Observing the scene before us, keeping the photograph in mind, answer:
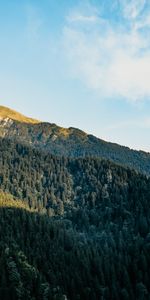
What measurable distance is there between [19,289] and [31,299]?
9103 millimetres

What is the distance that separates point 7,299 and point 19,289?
878 centimetres

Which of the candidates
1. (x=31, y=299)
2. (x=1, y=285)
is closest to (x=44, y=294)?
(x=31, y=299)

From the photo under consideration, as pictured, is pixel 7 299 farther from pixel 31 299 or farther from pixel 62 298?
pixel 62 298

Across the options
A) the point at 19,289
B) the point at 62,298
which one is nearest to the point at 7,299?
the point at 19,289

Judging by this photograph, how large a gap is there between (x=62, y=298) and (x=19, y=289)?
2055 cm

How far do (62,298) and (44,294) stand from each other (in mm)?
8657

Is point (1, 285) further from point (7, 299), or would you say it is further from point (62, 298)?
point (62, 298)

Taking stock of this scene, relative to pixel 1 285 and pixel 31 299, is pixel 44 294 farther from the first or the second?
pixel 1 285

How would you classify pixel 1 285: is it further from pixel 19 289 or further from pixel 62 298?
pixel 62 298

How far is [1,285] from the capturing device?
199375 millimetres

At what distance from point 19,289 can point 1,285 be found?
8.72 metres

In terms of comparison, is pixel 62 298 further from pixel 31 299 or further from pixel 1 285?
pixel 1 285

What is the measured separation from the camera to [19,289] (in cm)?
19875

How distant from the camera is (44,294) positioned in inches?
7849
